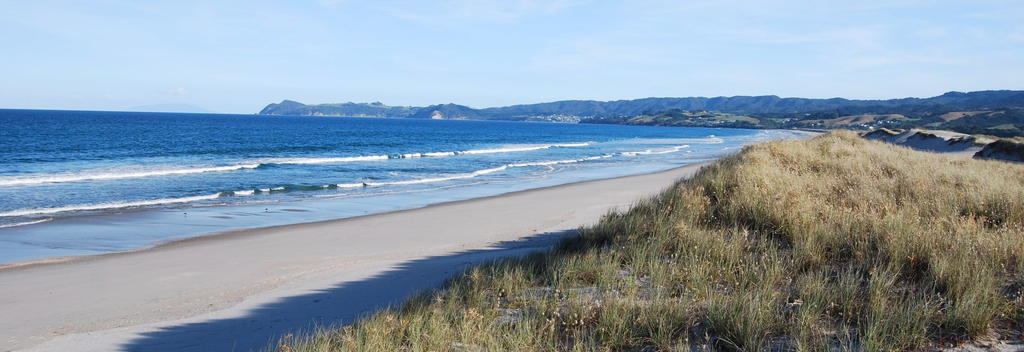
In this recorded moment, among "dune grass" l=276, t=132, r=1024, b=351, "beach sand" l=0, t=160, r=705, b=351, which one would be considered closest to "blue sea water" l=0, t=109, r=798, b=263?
"beach sand" l=0, t=160, r=705, b=351

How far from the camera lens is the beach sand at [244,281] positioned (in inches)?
280

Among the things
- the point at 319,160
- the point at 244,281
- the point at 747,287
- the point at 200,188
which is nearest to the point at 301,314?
the point at 244,281

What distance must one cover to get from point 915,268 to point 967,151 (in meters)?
37.4

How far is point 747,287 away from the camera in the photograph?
571 centimetres

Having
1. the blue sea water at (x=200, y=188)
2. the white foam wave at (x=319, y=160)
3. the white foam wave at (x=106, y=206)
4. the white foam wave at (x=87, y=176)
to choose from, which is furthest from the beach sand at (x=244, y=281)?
the white foam wave at (x=319, y=160)

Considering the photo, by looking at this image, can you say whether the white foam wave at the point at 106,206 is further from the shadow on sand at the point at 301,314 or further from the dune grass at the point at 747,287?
the dune grass at the point at 747,287

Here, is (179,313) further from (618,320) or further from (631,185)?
(631,185)

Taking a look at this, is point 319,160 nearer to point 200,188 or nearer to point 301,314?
point 200,188

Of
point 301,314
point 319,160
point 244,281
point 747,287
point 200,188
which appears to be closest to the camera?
point 747,287

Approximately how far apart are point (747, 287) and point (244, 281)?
23.7 feet

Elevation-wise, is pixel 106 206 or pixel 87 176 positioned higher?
pixel 87 176

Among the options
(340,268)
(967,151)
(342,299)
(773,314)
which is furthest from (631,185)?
(967,151)

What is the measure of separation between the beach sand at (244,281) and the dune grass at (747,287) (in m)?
1.79

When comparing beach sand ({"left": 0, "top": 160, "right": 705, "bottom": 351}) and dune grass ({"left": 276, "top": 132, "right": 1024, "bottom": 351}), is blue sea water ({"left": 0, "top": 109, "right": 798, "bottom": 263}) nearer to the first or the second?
beach sand ({"left": 0, "top": 160, "right": 705, "bottom": 351})
